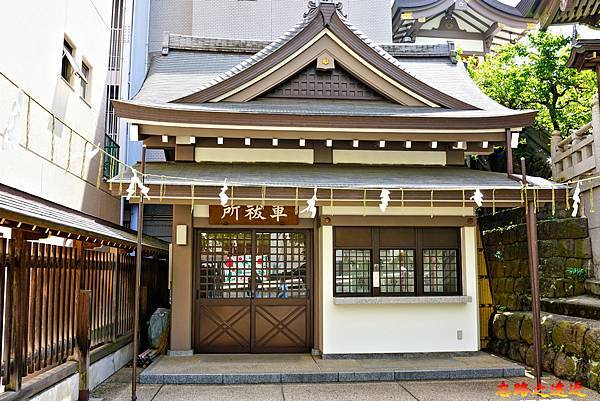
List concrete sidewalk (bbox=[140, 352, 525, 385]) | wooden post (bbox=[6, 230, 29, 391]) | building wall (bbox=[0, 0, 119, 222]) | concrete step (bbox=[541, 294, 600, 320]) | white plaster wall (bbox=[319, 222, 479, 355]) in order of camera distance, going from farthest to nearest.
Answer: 1. white plaster wall (bbox=[319, 222, 479, 355])
2. concrete step (bbox=[541, 294, 600, 320])
3. concrete sidewalk (bbox=[140, 352, 525, 385])
4. building wall (bbox=[0, 0, 119, 222])
5. wooden post (bbox=[6, 230, 29, 391])

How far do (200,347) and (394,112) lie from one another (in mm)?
6296

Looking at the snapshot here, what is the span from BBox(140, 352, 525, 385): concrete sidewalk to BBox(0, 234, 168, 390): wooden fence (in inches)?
56.3

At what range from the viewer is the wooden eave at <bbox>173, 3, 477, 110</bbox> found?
10508 millimetres

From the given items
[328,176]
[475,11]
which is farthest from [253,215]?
[475,11]

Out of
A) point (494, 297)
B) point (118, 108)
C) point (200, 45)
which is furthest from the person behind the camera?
point (200, 45)

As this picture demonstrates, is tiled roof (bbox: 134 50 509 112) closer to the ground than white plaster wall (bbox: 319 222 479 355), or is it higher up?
higher up

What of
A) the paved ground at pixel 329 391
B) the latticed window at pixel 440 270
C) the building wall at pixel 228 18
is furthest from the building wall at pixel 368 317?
the building wall at pixel 228 18

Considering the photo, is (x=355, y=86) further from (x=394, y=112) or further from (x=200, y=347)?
(x=200, y=347)

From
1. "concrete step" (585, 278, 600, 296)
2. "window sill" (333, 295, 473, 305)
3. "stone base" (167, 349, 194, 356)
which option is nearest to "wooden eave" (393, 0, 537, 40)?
"concrete step" (585, 278, 600, 296)

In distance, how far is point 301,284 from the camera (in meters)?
10.8

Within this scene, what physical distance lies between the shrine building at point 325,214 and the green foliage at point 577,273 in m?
2.17

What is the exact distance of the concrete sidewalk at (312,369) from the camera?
867 centimetres

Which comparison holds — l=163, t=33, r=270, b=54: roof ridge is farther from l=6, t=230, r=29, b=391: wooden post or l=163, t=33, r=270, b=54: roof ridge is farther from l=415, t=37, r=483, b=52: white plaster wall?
l=415, t=37, r=483, b=52: white plaster wall

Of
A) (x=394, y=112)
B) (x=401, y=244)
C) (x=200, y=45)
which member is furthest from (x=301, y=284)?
(x=200, y=45)
